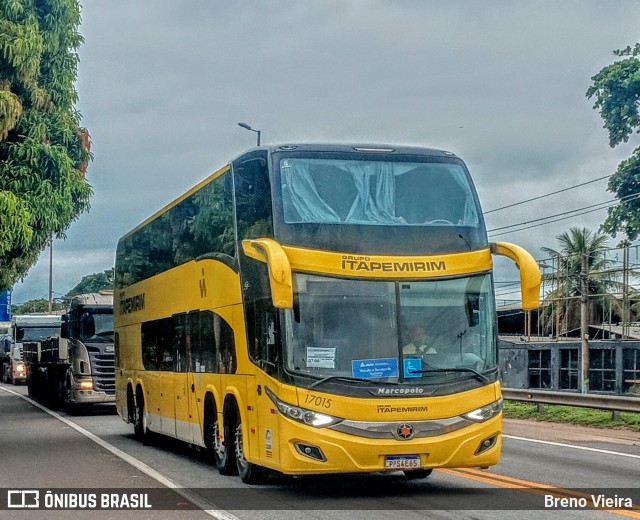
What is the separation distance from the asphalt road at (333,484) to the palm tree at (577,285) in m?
25.0

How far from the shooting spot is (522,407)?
27.1m

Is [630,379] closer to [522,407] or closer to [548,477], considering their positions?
[522,407]

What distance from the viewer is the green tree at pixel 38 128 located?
19.6 m

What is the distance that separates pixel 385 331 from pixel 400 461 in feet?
4.31

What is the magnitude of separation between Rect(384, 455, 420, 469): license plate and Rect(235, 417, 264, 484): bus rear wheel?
2.21m

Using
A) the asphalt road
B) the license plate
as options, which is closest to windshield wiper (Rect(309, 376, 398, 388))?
the license plate

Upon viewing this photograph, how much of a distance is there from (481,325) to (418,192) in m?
1.64

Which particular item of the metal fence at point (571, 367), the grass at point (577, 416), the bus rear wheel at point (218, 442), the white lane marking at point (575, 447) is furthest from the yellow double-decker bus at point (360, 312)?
the metal fence at point (571, 367)

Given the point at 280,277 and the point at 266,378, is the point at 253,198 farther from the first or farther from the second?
the point at 266,378

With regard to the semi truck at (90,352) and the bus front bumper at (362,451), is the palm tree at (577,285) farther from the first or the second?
the bus front bumper at (362,451)

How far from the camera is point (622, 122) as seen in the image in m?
37.0

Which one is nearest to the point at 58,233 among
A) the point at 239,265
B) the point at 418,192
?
the point at 239,265

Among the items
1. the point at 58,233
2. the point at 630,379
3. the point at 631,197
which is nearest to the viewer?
the point at 58,233

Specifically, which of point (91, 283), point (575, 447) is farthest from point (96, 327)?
point (91, 283)
